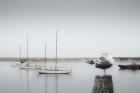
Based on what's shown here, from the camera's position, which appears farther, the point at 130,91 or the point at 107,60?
the point at 130,91

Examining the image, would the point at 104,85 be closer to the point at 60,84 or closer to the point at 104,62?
the point at 104,62

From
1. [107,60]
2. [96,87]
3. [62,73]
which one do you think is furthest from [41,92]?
[62,73]

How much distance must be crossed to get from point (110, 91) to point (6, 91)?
8.93m

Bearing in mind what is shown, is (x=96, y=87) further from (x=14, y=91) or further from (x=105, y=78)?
(x=14, y=91)

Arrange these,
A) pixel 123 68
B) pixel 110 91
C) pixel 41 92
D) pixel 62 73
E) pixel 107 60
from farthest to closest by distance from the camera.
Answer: pixel 123 68 < pixel 62 73 < pixel 41 92 < pixel 107 60 < pixel 110 91

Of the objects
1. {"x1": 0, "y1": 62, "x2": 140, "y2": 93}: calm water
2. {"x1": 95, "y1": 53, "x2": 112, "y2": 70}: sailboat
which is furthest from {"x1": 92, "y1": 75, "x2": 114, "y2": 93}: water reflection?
{"x1": 95, "y1": 53, "x2": 112, "y2": 70}: sailboat

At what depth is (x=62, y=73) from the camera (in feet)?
127

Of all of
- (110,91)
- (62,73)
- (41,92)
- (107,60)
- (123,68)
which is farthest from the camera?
(123,68)

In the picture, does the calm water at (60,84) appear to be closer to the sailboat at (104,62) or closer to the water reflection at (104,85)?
the water reflection at (104,85)

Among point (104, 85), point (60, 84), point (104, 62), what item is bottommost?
point (60, 84)

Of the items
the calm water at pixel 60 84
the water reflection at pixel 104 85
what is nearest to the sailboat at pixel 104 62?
the calm water at pixel 60 84

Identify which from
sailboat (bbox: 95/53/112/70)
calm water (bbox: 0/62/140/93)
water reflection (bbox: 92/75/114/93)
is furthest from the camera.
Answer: calm water (bbox: 0/62/140/93)

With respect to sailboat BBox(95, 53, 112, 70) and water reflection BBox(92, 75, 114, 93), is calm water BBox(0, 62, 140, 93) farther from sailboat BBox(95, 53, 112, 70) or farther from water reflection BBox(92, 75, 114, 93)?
sailboat BBox(95, 53, 112, 70)

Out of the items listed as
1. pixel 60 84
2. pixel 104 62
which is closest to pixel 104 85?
pixel 104 62
